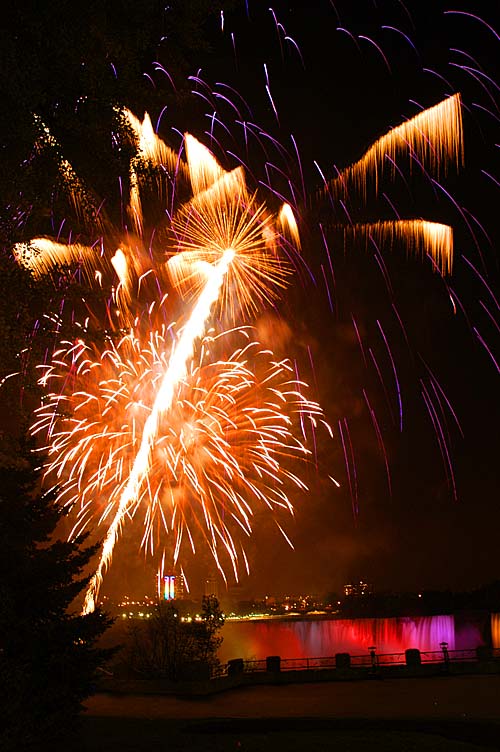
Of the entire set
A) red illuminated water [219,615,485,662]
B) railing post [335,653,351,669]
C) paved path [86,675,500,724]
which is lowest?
paved path [86,675,500,724]

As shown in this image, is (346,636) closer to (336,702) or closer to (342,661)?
(342,661)

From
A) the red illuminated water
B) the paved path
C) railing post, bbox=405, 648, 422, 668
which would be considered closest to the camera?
Answer: the paved path

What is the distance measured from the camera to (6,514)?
50.6 feet

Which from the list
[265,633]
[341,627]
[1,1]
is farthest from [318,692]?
[341,627]

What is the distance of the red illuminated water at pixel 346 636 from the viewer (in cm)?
6109

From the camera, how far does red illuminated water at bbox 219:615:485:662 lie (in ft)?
200

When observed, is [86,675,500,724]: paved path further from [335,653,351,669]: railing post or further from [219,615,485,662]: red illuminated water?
[219,615,485,662]: red illuminated water

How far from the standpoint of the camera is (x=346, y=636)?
8269 cm

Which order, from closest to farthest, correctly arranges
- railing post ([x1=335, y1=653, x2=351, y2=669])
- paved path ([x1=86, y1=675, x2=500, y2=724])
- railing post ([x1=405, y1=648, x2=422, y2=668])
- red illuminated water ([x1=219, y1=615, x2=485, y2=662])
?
paved path ([x1=86, y1=675, x2=500, y2=724]), railing post ([x1=335, y1=653, x2=351, y2=669]), railing post ([x1=405, y1=648, x2=422, y2=668]), red illuminated water ([x1=219, y1=615, x2=485, y2=662])

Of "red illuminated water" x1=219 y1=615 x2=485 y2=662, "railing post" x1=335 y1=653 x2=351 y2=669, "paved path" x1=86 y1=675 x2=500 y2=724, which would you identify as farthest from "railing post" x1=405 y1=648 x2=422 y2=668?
"red illuminated water" x1=219 y1=615 x2=485 y2=662

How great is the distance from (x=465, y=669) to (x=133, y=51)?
23.1 m

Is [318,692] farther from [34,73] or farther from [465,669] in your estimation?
[34,73]

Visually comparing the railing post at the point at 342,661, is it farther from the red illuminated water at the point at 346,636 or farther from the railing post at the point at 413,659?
the red illuminated water at the point at 346,636

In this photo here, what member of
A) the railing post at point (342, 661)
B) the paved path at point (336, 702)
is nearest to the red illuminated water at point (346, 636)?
the railing post at point (342, 661)
